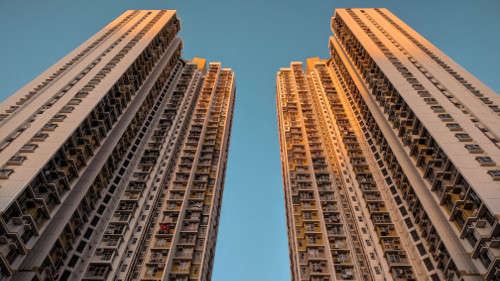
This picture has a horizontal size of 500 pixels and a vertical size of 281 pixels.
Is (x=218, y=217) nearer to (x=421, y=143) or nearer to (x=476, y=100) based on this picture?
(x=421, y=143)

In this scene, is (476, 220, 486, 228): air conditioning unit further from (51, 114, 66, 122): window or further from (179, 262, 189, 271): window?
(51, 114, 66, 122): window

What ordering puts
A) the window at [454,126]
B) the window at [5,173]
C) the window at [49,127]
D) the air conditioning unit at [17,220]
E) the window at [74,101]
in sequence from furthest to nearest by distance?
the window at [74,101], the window at [454,126], the window at [49,127], the window at [5,173], the air conditioning unit at [17,220]

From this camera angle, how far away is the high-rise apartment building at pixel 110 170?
26.4 metres

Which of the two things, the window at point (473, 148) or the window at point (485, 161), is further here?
the window at point (473, 148)

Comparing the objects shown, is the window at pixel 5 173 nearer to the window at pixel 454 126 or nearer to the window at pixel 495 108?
the window at pixel 454 126

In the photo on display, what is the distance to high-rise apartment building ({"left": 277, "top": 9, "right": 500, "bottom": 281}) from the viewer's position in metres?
26.9

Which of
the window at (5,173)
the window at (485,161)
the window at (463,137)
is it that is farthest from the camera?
the window at (463,137)

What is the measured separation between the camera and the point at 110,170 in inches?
1544

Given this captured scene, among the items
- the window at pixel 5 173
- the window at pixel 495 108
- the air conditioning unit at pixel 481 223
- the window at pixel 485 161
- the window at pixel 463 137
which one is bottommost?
the air conditioning unit at pixel 481 223

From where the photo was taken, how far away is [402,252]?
3441 cm

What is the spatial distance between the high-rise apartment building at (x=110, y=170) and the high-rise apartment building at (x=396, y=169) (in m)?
13.7

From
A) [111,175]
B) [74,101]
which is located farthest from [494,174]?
[74,101]

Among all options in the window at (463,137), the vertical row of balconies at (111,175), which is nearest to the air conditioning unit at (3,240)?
the vertical row of balconies at (111,175)

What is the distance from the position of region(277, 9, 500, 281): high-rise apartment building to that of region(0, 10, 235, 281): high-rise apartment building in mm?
13693
